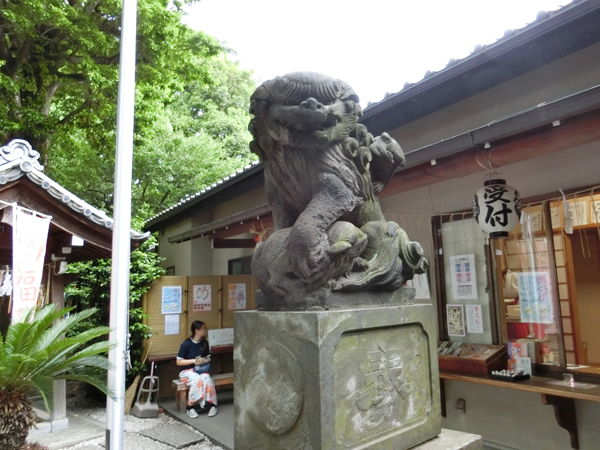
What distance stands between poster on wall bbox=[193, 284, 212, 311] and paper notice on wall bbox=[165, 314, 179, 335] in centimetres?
43

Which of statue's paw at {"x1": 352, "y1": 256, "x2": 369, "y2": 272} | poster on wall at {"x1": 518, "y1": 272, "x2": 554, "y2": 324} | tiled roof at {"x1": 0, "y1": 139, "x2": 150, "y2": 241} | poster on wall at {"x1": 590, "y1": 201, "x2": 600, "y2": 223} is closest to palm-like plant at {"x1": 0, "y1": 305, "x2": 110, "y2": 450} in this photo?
tiled roof at {"x1": 0, "y1": 139, "x2": 150, "y2": 241}

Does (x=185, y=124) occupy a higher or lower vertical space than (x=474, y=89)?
higher

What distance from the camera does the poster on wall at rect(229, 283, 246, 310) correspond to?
9820mm

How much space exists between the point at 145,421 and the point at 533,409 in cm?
596

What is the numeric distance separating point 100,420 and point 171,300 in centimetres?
252

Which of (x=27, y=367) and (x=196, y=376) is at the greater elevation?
(x=27, y=367)

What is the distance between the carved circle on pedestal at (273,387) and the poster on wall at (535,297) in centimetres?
409

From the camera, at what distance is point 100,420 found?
7.48 m

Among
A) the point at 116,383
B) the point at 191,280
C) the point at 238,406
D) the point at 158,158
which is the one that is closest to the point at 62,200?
the point at 116,383

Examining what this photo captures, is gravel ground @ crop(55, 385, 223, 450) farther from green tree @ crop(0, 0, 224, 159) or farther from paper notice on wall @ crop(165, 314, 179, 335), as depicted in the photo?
green tree @ crop(0, 0, 224, 159)

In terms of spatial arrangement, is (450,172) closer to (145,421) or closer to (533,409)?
(533,409)

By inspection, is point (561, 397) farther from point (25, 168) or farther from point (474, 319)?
point (25, 168)

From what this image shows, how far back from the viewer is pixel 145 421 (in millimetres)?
7527

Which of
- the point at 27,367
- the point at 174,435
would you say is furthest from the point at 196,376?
the point at 27,367
